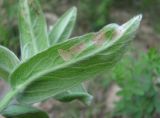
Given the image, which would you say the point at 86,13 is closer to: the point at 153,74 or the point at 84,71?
the point at 153,74

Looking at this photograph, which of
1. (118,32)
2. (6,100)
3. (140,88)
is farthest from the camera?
(140,88)

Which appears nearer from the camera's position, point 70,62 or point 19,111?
point 70,62

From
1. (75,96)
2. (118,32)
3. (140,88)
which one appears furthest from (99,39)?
(140,88)

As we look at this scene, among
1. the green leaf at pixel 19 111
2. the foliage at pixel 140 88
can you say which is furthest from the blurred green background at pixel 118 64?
the green leaf at pixel 19 111

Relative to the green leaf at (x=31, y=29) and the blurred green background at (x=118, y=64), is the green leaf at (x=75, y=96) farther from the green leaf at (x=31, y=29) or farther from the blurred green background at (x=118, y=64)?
the blurred green background at (x=118, y=64)

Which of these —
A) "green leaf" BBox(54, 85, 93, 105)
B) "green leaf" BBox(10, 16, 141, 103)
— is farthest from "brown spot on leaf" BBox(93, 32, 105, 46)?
"green leaf" BBox(54, 85, 93, 105)

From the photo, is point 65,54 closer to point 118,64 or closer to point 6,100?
point 6,100

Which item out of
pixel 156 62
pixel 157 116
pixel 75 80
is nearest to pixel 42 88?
pixel 75 80

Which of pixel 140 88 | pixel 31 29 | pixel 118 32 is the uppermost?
pixel 140 88
